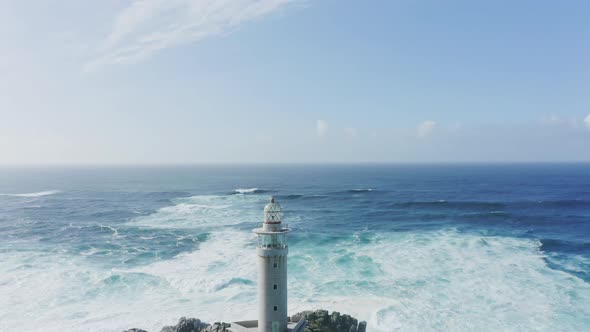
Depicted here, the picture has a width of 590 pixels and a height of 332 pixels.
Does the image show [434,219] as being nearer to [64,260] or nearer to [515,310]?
[515,310]

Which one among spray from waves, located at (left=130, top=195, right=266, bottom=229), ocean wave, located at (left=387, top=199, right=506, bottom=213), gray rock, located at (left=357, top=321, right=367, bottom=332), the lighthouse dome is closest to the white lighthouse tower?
the lighthouse dome

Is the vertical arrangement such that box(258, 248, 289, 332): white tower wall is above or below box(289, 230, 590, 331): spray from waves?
above

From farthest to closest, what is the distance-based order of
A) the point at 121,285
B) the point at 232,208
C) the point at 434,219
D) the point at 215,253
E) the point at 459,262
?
the point at 232,208 < the point at 434,219 < the point at 215,253 < the point at 459,262 < the point at 121,285

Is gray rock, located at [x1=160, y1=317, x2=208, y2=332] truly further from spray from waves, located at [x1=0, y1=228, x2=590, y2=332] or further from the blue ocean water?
the blue ocean water

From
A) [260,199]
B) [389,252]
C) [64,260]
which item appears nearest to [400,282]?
[389,252]

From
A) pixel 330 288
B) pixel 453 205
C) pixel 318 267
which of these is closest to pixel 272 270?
pixel 330 288

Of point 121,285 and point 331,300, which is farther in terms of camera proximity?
point 121,285

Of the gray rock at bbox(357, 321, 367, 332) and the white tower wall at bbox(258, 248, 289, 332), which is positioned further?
the gray rock at bbox(357, 321, 367, 332)

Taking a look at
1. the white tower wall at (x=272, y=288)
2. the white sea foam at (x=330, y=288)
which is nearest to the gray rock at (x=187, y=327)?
the white sea foam at (x=330, y=288)
